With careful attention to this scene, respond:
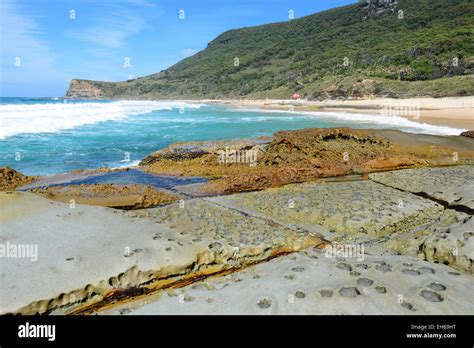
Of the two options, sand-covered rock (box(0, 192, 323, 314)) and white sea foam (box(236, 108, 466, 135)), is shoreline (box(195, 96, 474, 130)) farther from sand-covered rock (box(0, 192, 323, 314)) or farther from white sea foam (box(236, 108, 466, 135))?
sand-covered rock (box(0, 192, 323, 314))

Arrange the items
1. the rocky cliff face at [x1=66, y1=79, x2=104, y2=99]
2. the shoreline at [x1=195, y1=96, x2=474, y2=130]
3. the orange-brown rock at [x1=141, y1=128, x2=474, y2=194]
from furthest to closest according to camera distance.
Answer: the rocky cliff face at [x1=66, y1=79, x2=104, y2=99], the shoreline at [x1=195, y1=96, x2=474, y2=130], the orange-brown rock at [x1=141, y1=128, x2=474, y2=194]

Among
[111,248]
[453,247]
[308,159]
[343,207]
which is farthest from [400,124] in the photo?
[111,248]

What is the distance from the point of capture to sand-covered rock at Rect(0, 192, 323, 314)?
137 inches

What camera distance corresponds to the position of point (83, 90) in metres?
149

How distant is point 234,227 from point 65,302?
2.43 metres

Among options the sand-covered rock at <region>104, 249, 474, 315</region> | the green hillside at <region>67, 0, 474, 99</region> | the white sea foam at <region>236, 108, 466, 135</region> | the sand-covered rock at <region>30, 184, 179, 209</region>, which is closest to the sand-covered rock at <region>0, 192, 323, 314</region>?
the sand-covered rock at <region>104, 249, 474, 315</region>

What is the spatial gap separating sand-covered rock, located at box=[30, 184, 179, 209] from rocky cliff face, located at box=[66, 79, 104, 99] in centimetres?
14493

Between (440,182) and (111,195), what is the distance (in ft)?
21.6

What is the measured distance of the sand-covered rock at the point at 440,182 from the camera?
6.14 metres

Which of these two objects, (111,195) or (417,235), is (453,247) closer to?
(417,235)

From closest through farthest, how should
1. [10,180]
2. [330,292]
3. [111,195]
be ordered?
[330,292] → [111,195] → [10,180]
